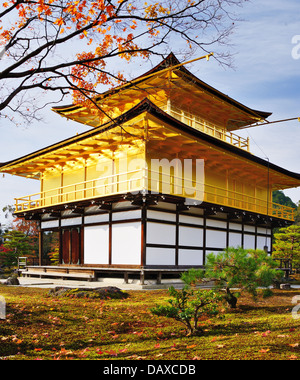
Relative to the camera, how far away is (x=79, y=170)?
76.3 feet

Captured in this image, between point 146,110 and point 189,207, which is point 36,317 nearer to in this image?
point 146,110

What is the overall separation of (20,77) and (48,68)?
651 millimetres

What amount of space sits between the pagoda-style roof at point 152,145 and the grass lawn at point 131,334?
711 centimetres

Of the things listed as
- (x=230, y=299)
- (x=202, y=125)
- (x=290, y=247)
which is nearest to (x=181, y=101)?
(x=202, y=125)

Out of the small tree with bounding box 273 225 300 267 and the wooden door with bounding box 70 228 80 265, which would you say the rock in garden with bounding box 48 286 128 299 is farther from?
the small tree with bounding box 273 225 300 267

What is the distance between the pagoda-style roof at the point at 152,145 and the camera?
1644 centimetres

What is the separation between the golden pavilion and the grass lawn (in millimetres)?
7648

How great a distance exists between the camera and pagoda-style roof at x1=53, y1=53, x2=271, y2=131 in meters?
20.2

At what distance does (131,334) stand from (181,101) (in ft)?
57.0

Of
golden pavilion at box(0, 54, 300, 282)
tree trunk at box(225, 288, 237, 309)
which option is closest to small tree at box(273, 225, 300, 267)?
golden pavilion at box(0, 54, 300, 282)

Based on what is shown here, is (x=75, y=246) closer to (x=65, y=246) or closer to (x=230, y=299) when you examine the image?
(x=65, y=246)

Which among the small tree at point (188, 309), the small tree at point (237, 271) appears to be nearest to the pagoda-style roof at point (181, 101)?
the small tree at point (237, 271)

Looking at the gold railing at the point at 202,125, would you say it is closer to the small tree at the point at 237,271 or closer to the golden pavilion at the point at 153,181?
the golden pavilion at the point at 153,181
